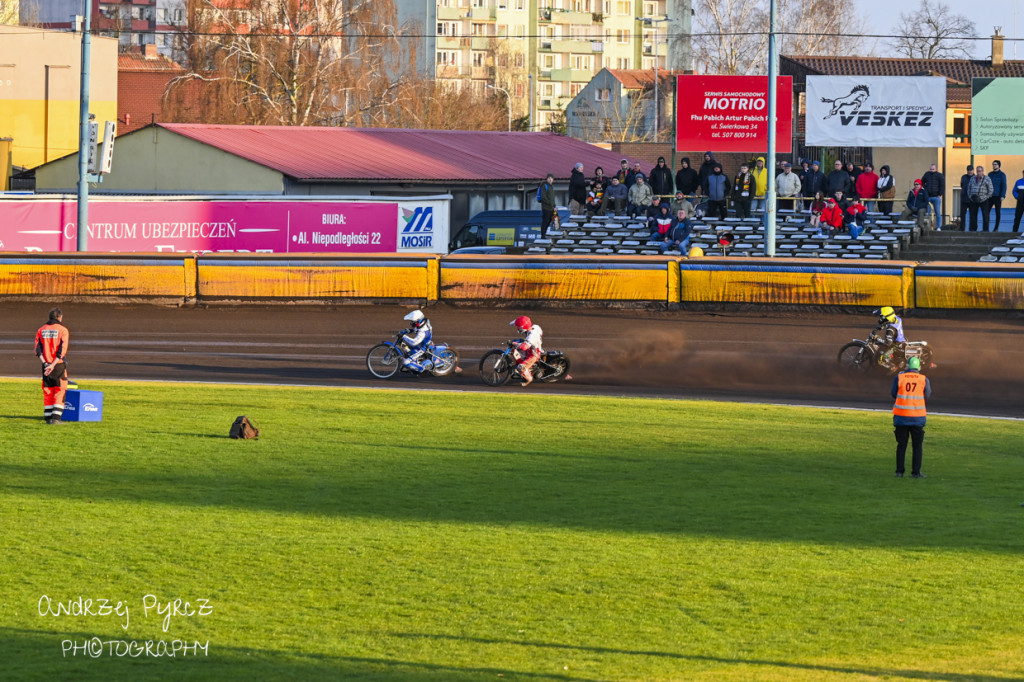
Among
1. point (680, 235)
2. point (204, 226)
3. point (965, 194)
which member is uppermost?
point (965, 194)

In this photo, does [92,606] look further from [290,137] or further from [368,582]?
[290,137]

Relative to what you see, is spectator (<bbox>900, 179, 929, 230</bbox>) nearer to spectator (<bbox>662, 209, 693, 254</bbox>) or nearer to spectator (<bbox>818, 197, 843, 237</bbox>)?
spectator (<bbox>818, 197, 843, 237</bbox>)

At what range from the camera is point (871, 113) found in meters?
42.3

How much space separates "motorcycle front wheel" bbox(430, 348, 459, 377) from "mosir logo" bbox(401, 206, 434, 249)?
19.5 meters

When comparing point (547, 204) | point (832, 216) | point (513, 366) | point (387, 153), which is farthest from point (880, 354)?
point (387, 153)

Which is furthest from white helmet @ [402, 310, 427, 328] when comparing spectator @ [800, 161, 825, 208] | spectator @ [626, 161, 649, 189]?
spectator @ [800, 161, 825, 208]

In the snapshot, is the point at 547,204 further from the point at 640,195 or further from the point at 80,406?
the point at 80,406

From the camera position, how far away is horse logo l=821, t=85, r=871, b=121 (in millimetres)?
42188

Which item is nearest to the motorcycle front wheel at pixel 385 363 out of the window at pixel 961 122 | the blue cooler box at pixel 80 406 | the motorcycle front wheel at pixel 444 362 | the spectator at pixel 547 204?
the motorcycle front wheel at pixel 444 362

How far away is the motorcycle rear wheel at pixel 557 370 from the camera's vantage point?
79.0 ft

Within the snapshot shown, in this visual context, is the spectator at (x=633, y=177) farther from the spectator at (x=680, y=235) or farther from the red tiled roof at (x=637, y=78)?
the red tiled roof at (x=637, y=78)

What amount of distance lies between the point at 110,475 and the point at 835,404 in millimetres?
12019

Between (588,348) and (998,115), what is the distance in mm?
20176

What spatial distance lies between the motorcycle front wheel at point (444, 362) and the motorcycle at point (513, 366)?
2.28 feet
